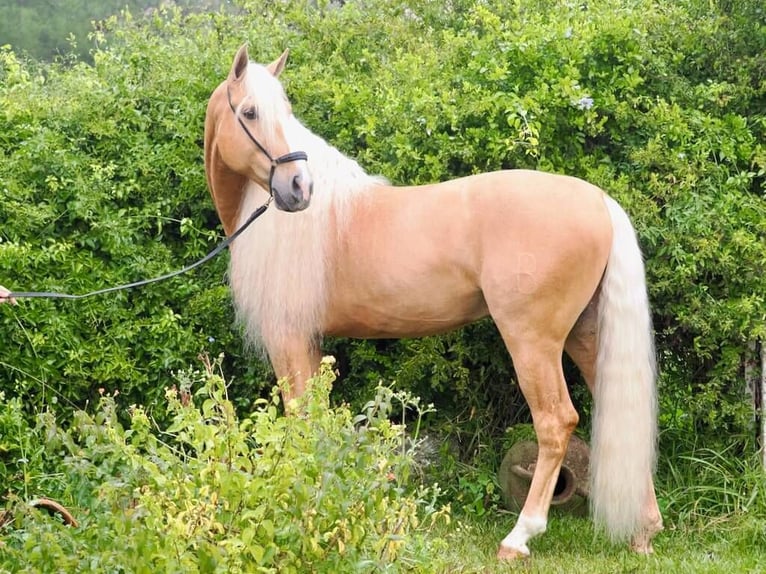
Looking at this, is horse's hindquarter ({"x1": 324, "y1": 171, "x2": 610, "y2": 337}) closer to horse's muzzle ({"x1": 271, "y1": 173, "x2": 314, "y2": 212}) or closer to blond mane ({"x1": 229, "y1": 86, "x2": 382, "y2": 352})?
blond mane ({"x1": 229, "y1": 86, "x2": 382, "y2": 352})

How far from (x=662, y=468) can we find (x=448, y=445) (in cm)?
111

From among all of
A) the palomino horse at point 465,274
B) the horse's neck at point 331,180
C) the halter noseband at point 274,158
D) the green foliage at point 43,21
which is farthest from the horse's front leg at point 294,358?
the green foliage at point 43,21

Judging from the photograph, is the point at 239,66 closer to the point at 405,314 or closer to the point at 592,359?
the point at 405,314

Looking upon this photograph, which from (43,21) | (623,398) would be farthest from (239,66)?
(43,21)

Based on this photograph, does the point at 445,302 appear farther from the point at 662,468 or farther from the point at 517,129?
the point at 662,468

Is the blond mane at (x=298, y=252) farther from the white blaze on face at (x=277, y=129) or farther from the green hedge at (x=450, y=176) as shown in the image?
the green hedge at (x=450, y=176)

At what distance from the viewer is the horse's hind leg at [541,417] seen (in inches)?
166

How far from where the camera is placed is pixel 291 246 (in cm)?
446

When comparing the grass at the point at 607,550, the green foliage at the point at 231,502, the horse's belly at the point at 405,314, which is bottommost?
the grass at the point at 607,550

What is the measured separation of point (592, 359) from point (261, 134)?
1.81 metres

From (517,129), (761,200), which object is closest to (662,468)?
(761,200)

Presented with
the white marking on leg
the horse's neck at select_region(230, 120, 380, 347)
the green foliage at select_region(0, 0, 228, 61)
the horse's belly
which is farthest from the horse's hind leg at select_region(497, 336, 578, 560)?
the green foliage at select_region(0, 0, 228, 61)

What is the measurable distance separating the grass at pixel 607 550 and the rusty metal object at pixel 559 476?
0.31 feet

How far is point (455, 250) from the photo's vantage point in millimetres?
4320
